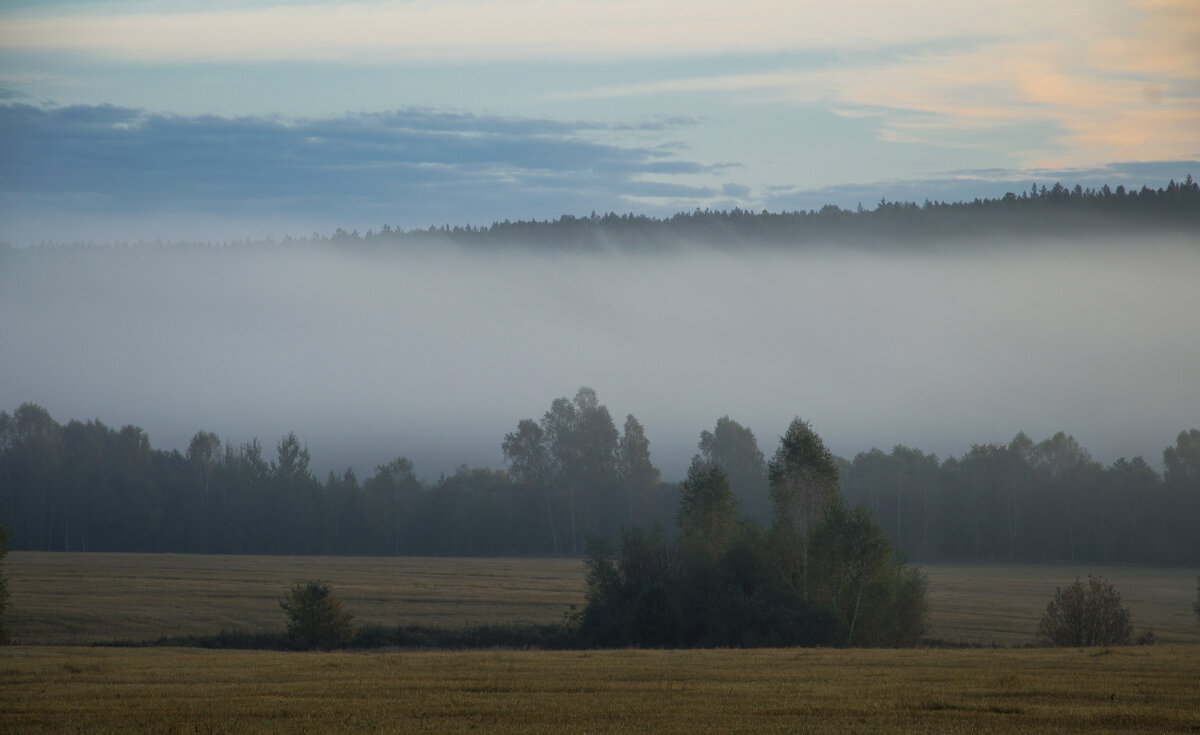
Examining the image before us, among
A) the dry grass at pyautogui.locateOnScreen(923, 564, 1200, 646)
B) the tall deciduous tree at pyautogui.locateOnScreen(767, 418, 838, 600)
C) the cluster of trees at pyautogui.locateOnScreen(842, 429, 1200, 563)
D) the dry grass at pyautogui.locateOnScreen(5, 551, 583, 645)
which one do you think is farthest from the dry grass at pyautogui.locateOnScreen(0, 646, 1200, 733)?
the cluster of trees at pyautogui.locateOnScreen(842, 429, 1200, 563)

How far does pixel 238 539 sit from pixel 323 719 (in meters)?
148

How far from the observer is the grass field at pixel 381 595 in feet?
185

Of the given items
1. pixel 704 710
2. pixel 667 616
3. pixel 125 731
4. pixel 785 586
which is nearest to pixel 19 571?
pixel 667 616

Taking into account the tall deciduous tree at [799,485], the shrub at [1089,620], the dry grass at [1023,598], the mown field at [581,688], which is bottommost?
the dry grass at [1023,598]

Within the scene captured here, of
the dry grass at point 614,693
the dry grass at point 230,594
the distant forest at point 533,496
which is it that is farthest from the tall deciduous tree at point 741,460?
the dry grass at point 614,693

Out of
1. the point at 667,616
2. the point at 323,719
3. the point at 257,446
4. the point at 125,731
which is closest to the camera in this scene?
the point at 125,731

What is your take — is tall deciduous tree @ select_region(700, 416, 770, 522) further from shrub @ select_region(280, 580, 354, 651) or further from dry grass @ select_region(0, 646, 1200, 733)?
dry grass @ select_region(0, 646, 1200, 733)

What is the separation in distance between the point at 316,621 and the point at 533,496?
4273 inches

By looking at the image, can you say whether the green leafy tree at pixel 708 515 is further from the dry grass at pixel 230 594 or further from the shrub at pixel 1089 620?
the shrub at pixel 1089 620

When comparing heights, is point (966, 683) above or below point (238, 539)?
above

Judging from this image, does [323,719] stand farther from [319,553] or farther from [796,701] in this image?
[319,553]

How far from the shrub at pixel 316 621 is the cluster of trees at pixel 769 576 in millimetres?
14850

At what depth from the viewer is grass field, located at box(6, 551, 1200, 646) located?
5653 cm

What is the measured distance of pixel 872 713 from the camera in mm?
24406
